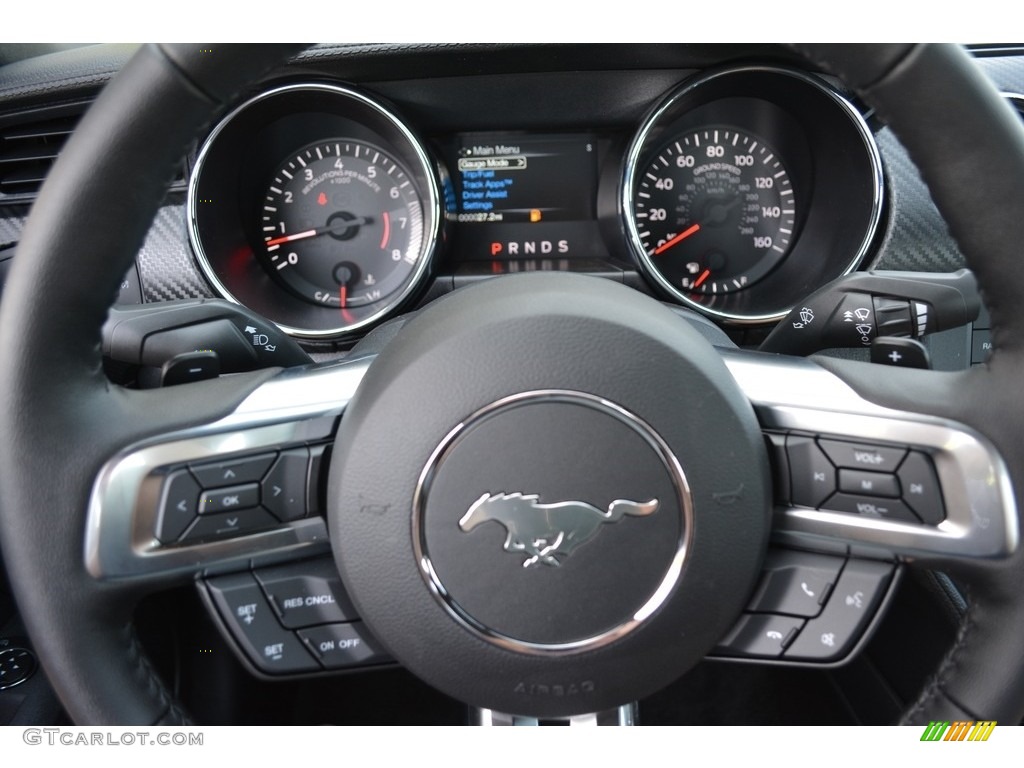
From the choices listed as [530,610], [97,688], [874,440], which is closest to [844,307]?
[874,440]

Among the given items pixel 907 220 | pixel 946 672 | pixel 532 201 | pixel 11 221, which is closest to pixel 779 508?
pixel 946 672

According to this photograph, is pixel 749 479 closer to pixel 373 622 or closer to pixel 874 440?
pixel 874 440

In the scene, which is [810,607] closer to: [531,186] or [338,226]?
[531,186]

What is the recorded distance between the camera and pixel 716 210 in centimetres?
247

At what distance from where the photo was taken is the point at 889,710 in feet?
4.30

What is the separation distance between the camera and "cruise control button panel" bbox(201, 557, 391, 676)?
0.92 metres

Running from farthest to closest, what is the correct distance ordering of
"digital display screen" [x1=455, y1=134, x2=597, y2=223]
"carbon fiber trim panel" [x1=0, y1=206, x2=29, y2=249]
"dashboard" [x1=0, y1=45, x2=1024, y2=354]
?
"digital display screen" [x1=455, y1=134, x2=597, y2=223]
"dashboard" [x1=0, y1=45, x2=1024, y2=354]
"carbon fiber trim panel" [x1=0, y1=206, x2=29, y2=249]

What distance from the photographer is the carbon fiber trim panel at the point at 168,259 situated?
2.24 metres

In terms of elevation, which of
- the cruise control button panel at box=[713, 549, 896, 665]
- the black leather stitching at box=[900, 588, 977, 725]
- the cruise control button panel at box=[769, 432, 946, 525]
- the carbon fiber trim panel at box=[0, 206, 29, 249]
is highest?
the carbon fiber trim panel at box=[0, 206, 29, 249]

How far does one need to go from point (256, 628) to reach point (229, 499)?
5.3 inches

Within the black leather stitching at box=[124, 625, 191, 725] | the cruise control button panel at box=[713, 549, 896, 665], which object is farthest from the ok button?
the cruise control button panel at box=[713, 549, 896, 665]

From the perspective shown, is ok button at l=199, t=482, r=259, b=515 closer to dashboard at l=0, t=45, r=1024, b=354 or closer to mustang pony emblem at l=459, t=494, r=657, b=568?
mustang pony emblem at l=459, t=494, r=657, b=568

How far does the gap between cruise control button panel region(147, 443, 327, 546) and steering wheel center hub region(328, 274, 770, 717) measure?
0.06 m

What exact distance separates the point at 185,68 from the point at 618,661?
0.63m
